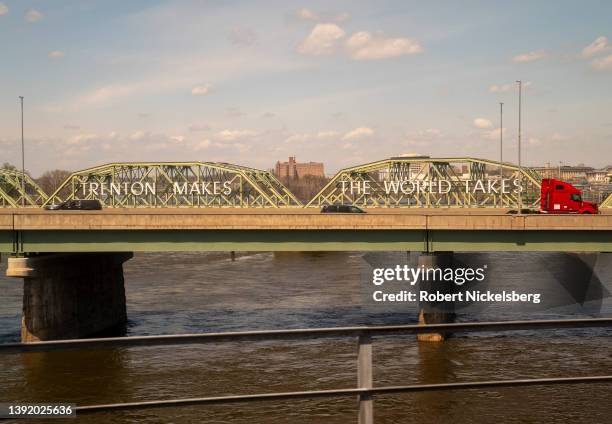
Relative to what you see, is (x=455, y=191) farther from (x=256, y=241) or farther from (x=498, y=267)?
(x=256, y=241)

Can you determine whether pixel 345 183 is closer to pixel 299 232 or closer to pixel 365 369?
pixel 299 232

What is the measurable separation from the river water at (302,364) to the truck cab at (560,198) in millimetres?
7658

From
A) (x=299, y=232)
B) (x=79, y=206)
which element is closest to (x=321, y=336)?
(x=299, y=232)

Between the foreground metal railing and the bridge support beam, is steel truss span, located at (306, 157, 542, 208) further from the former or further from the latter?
the foreground metal railing

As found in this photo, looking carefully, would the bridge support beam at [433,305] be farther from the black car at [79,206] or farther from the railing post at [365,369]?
the black car at [79,206]

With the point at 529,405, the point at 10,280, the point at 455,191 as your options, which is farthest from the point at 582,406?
the point at 455,191

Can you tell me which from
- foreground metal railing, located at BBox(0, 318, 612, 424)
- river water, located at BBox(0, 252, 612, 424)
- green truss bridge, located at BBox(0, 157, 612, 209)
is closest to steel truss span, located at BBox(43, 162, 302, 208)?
green truss bridge, located at BBox(0, 157, 612, 209)

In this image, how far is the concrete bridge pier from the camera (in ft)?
125

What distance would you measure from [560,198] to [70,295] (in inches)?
1459

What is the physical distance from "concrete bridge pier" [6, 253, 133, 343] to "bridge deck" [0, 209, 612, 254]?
64.3 inches

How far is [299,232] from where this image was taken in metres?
38.2

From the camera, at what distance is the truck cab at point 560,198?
51.6m

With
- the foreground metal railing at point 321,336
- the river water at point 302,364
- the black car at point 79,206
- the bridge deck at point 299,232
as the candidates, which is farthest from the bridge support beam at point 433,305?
the black car at point 79,206

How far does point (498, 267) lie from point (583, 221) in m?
38.6
